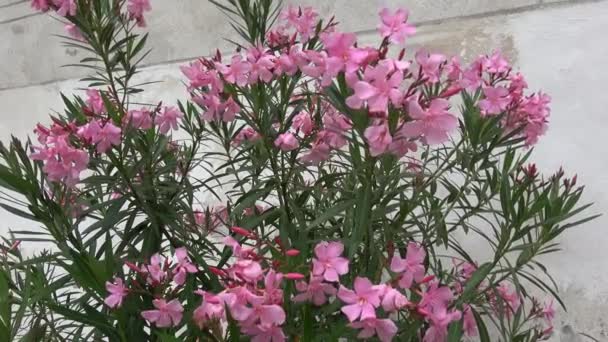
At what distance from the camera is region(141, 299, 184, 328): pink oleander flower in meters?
0.88

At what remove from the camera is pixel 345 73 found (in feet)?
2.66

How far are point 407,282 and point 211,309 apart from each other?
0.28 metres

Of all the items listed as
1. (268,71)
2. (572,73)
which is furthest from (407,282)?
(572,73)

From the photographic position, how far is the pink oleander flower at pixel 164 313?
88 cm

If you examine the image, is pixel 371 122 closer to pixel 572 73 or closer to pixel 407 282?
pixel 407 282

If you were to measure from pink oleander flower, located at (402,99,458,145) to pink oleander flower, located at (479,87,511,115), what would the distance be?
235 mm

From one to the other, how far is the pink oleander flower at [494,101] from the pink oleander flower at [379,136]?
0.28 m

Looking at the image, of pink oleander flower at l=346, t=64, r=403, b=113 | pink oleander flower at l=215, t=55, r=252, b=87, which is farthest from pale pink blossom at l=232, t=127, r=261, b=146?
pink oleander flower at l=346, t=64, r=403, b=113

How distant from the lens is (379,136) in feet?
2.56

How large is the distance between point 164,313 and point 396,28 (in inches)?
21.3

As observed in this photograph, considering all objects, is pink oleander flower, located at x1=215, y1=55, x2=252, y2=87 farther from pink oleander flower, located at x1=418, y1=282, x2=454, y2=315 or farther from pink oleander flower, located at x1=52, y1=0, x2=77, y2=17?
pink oleander flower, located at x1=418, y1=282, x2=454, y2=315

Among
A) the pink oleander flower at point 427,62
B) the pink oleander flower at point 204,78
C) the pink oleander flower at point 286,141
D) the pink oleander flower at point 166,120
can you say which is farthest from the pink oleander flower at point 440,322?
the pink oleander flower at point 166,120

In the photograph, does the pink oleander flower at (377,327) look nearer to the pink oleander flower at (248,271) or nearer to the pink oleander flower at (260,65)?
the pink oleander flower at (248,271)

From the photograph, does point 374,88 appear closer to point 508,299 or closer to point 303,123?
point 303,123
